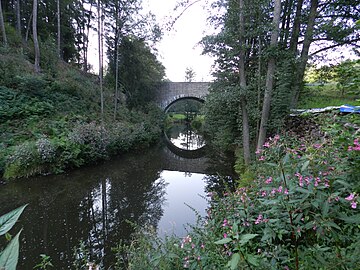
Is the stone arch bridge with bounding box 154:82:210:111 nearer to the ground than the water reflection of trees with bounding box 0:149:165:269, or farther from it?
farther from it

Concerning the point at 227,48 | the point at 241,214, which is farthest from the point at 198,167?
the point at 241,214

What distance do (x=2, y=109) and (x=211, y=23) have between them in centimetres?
808

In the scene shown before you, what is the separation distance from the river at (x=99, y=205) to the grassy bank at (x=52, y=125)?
1.88ft

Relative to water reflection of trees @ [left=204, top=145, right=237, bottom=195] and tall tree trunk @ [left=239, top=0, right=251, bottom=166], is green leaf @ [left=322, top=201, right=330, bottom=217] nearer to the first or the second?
water reflection of trees @ [left=204, top=145, right=237, bottom=195]

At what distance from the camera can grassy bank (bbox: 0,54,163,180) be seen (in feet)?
19.2

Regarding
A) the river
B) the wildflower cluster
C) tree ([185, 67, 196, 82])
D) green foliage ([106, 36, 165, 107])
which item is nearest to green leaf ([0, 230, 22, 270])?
the river

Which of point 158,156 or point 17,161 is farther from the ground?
point 17,161

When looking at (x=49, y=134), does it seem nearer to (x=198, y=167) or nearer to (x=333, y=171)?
(x=198, y=167)

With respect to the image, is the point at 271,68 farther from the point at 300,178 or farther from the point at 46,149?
the point at 46,149

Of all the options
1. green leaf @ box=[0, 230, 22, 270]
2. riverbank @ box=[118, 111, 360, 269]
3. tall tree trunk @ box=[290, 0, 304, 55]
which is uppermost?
tall tree trunk @ box=[290, 0, 304, 55]

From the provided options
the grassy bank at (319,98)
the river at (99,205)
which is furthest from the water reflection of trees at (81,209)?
the grassy bank at (319,98)

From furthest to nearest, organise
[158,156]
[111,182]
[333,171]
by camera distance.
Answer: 1. [158,156]
2. [111,182]
3. [333,171]

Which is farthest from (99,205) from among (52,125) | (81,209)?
(52,125)

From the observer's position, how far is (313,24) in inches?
209
